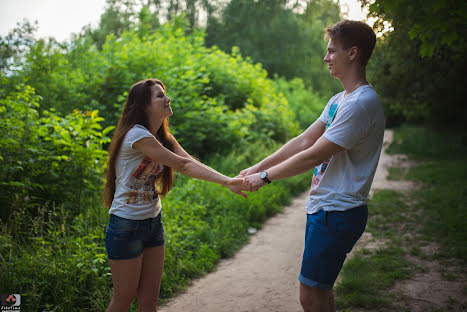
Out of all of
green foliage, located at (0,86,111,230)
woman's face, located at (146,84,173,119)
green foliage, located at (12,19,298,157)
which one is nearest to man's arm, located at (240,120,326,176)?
woman's face, located at (146,84,173,119)

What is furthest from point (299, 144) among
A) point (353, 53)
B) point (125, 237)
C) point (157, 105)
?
point (125, 237)

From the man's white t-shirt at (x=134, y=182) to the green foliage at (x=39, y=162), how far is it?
92.2 inches

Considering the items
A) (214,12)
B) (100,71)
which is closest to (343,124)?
(100,71)

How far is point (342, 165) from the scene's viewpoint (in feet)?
7.54

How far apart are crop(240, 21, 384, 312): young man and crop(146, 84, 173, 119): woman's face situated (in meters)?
1.09

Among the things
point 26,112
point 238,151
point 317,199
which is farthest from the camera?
point 238,151

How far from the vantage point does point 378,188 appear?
30.6 feet

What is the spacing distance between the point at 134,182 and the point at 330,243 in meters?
1.36

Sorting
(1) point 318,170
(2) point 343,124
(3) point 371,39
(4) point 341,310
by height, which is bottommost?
(4) point 341,310

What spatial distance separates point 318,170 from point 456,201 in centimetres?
602

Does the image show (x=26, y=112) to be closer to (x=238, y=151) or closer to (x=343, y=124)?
A: (x=343, y=124)

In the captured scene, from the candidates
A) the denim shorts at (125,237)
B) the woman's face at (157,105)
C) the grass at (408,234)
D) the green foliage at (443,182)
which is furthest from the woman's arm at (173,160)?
the green foliage at (443,182)

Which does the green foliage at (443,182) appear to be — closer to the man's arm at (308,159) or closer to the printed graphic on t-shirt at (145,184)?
the man's arm at (308,159)

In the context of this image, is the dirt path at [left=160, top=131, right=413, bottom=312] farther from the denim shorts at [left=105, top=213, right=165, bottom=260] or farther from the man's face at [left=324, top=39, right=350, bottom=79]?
the man's face at [left=324, top=39, right=350, bottom=79]
